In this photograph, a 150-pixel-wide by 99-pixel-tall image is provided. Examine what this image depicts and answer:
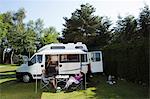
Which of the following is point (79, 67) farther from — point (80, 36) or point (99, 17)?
point (99, 17)

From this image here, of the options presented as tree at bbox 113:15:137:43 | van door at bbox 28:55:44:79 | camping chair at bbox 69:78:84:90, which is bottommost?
camping chair at bbox 69:78:84:90

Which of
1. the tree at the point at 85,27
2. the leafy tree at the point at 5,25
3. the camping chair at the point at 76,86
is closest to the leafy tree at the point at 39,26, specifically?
the leafy tree at the point at 5,25

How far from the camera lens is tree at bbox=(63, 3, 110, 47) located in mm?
42781

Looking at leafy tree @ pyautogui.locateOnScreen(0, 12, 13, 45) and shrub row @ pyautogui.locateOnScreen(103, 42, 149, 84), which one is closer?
shrub row @ pyautogui.locateOnScreen(103, 42, 149, 84)

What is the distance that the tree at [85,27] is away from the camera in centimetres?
4278

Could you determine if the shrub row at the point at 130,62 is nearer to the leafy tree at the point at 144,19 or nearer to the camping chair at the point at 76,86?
the camping chair at the point at 76,86

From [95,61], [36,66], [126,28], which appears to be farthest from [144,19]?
[36,66]

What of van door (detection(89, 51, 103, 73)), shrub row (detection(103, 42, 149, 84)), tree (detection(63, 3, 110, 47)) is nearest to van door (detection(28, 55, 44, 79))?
van door (detection(89, 51, 103, 73))

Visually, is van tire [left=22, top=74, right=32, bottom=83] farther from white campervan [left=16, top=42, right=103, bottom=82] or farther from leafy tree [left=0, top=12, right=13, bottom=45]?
leafy tree [left=0, top=12, right=13, bottom=45]

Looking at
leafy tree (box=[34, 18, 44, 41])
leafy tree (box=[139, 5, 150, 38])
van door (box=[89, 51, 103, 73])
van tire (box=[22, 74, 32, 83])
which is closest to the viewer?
van tire (box=[22, 74, 32, 83])

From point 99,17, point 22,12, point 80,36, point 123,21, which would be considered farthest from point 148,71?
point 22,12

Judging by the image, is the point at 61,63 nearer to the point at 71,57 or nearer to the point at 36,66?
the point at 71,57

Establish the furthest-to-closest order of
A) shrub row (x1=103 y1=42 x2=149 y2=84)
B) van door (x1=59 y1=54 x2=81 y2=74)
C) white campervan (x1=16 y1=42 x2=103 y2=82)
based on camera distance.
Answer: van door (x1=59 y1=54 x2=81 y2=74) → white campervan (x1=16 y1=42 x2=103 y2=82) → shrub row (x1=103 y1=42 x2=149 y2=84)

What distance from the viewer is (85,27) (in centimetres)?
4362
